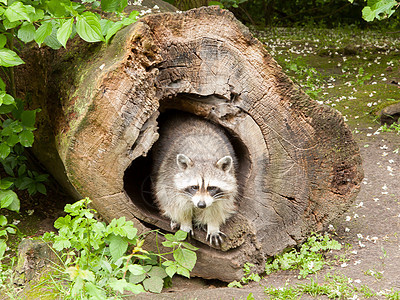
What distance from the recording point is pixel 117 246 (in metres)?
3.69

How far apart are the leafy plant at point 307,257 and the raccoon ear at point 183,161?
3.77 feet

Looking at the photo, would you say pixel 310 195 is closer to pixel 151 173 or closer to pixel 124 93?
pixel 151 173

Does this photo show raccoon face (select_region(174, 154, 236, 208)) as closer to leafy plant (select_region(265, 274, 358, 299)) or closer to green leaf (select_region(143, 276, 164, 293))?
green leaf (select_region(143, 276, 164, 293))

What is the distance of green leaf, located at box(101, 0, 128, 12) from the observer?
3.91 meters

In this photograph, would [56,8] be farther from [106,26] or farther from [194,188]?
[194,188]

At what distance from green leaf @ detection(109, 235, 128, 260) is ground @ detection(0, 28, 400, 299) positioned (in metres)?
0.39

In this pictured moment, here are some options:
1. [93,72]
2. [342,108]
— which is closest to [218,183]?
[93,72]

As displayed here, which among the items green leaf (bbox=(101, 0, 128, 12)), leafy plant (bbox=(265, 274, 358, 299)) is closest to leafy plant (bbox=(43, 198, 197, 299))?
leafy plant (bbox=(265, 274, 358, 299))

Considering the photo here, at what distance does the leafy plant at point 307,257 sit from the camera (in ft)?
13.7

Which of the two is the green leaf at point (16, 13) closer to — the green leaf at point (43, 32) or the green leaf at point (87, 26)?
the green leaf at point (43, 32)

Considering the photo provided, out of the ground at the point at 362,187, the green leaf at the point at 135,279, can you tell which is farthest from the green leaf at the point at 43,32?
the ground at the point at 362,187

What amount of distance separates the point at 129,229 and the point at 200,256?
36.1 inches

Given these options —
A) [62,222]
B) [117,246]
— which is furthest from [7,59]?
[117,246]

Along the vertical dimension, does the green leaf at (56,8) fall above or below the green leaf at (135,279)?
above
